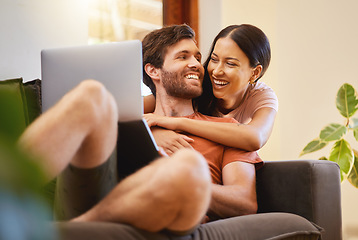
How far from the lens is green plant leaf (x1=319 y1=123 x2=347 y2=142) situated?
9.08 ft

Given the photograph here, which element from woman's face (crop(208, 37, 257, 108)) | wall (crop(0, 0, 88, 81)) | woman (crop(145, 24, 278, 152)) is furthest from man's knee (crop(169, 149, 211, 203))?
wall (crop(0, 0, 88, 81))

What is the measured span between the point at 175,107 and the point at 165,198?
101cm

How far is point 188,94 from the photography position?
1746mm

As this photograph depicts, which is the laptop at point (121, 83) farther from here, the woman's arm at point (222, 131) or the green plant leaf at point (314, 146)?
the green plant leaf at point (314, 146)

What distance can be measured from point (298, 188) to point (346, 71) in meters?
1.92

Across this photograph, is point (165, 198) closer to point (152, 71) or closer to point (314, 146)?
point (152, 71)

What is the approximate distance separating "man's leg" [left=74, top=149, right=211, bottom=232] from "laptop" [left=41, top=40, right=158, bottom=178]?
5.2 inches

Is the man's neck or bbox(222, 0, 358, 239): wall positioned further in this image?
bbox(222, 0, 358, 239): wall

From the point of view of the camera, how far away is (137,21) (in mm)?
3215

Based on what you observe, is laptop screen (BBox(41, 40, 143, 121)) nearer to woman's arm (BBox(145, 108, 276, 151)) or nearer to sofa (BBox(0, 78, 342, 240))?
sofa (BBox(0, 78, 342, 240))

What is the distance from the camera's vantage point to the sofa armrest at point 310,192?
4.64 feet

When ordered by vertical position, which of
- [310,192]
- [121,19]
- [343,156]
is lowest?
A: [343,156]

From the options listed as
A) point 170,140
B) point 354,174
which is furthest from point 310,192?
point 354,174

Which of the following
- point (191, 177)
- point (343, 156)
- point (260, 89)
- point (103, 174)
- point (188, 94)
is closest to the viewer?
point (191, 177)
